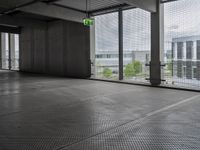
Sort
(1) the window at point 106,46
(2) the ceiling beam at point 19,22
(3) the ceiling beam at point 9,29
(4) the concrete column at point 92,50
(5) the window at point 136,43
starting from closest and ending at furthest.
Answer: (5) the window at point 136,43 → (1) the window at point 106,46 → (4) the concrete column at point 92,50 → (2) the ceiling beam at point 19,22 → (3) the ceiling beam at point 9,29

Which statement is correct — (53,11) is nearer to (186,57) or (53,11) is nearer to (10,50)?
(186,57)

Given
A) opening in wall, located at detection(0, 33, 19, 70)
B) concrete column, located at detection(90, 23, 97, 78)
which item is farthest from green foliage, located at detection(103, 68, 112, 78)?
opening in wall, located at detection(0, 33, 19, 70)

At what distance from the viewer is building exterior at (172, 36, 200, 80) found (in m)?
8.30

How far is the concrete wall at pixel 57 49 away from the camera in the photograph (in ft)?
39.8

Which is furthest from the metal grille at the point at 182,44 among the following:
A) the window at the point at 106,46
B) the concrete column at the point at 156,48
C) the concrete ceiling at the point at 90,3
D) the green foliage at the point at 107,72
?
the green foliage at the point at 107,72

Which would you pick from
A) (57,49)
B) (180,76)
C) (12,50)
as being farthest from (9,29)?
(180,76)

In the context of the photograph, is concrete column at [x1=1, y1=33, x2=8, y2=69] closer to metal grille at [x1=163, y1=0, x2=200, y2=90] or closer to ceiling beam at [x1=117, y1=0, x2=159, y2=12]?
ceiling beam at [x1=117, y1=0, x2=159, y2=12]

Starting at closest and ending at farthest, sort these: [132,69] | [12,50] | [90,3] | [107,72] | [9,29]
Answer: [90,3], [132,69], [107,72], [9,29], [12,50]

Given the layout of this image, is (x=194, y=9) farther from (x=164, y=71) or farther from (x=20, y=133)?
(x=20, y=133)

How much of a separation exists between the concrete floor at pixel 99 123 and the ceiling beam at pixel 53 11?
4684mm

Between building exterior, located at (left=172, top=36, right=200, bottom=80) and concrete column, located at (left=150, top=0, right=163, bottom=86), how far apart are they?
0.67 metres

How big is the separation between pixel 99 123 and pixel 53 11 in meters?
7.50

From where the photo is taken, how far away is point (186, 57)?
862cm

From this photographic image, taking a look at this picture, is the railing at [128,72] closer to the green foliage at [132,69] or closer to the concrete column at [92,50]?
the green foliage at [132,69]
